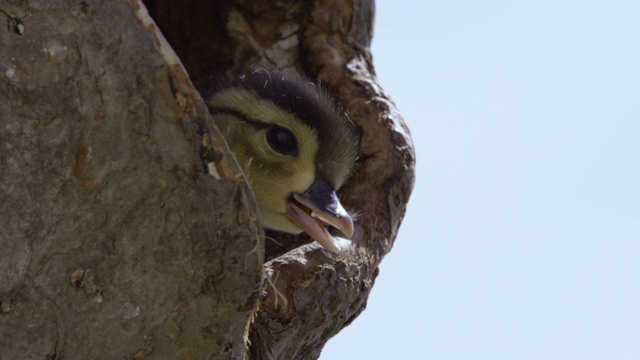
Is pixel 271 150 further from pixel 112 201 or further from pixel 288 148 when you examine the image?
pixel 112 201

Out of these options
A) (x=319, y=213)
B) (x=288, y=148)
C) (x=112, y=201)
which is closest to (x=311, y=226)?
(x=319, y=213)

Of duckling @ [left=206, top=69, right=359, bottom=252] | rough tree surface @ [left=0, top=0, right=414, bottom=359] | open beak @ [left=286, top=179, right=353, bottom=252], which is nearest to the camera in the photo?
rough tree surface @ [left=0, top=0, right=414, bottom=359]

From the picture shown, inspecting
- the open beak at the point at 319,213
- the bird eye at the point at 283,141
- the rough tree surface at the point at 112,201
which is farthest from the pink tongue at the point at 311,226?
the rough tree surface at the point at 112,201

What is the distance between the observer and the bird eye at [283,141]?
240cm

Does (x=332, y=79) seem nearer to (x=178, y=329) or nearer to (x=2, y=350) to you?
(x=178, y=329)

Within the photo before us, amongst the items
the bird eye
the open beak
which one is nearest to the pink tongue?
the open beak

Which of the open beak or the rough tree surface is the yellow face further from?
the rough tree surface

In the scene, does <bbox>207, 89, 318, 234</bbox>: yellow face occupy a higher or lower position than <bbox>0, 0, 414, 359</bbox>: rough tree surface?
lower

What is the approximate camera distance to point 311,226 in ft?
7.72

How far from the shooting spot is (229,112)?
2.51 m

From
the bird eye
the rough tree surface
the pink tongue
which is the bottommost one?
the pink tongue

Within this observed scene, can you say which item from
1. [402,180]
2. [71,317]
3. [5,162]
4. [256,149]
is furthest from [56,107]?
[402,180]

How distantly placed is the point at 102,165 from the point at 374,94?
146 cm

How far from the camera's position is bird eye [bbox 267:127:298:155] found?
240 centimetres
